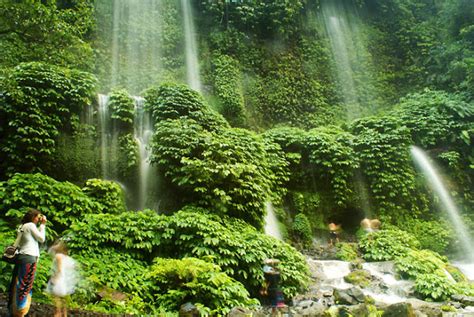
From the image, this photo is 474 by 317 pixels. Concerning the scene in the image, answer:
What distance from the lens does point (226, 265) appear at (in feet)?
23.6

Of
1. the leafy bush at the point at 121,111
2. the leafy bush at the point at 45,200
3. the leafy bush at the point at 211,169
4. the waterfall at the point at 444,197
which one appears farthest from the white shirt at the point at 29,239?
the waterfall at the point at 444,197

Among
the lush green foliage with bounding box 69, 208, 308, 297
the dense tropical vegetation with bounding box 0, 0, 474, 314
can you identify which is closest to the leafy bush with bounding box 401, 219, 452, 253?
the dense tropical vegetation with bounding box 0, 0, 474, 314

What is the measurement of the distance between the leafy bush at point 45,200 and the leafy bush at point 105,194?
2.24 feet

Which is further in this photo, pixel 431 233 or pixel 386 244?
pixel 431 233

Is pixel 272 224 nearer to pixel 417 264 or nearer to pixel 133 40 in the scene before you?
pixel 417 264

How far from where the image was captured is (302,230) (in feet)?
39.4

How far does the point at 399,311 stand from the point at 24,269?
19.1 ft

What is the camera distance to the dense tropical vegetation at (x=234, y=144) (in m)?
6.93

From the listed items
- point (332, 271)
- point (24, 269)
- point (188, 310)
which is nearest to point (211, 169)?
point (188, 310)

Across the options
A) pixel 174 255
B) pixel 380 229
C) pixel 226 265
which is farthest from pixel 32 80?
pixel 380 229

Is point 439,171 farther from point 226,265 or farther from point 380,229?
point 226,265

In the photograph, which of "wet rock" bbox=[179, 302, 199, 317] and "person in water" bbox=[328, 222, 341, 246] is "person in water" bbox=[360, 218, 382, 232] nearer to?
"person in water" bbox=[328, 222, 341, 246]

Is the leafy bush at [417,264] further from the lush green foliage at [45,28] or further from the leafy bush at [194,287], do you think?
the lush green foliage at [45,28]

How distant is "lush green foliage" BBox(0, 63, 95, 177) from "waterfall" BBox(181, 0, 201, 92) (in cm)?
690
